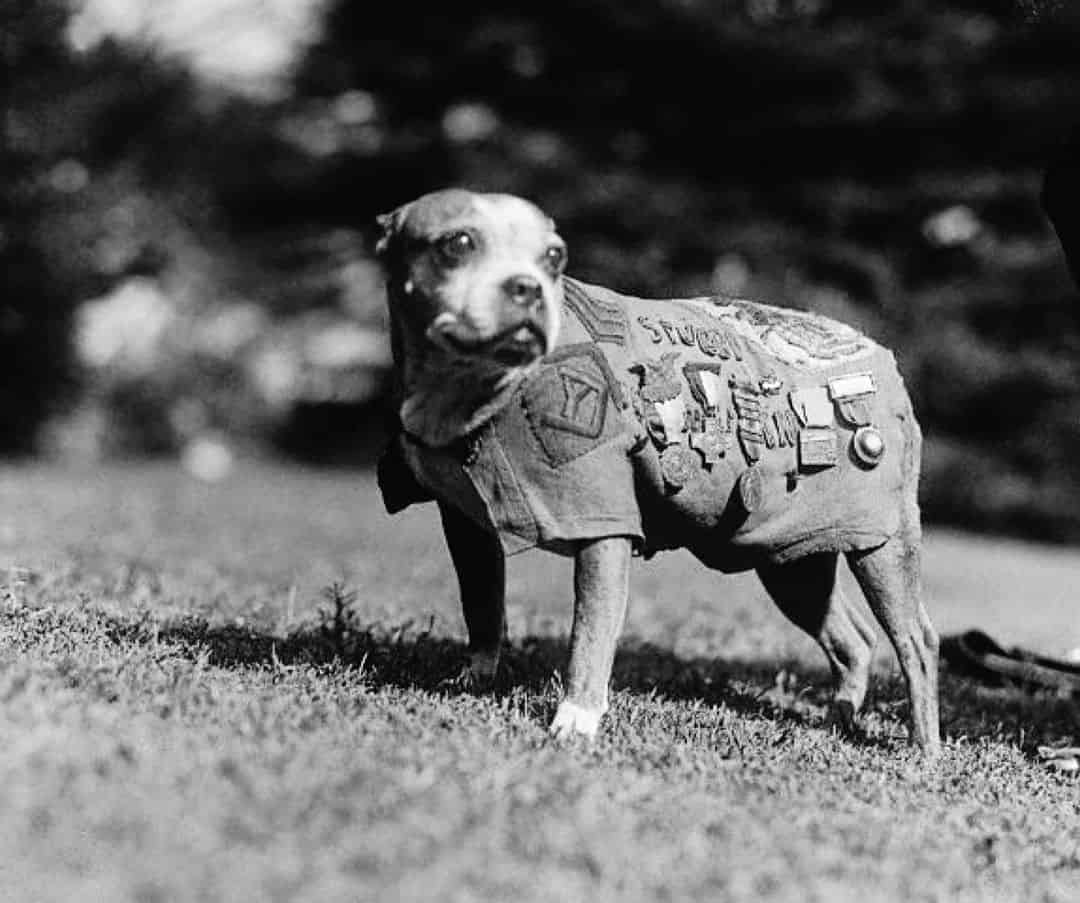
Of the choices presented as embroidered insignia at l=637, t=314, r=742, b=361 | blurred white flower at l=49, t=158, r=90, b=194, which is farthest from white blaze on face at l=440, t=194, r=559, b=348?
blurred white flower at l=49, t=158, r=90, b=194

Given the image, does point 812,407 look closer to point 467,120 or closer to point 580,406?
point 580,406

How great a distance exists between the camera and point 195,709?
14.2 ft

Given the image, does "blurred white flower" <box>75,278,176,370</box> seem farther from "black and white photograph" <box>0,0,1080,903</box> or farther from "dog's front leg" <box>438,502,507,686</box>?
"dog's front leg" <box>438,502,507,686</box>

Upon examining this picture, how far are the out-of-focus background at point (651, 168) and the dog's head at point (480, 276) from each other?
15168 millimetres

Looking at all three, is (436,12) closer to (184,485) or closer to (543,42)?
(543,42)

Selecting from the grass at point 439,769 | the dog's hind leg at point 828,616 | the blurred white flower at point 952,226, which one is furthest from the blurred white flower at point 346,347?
the dog's hind leg at point 828,616

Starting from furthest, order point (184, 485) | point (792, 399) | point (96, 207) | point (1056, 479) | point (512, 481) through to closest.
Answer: point (1056, 479)
point (96, 207)
point (184, 485)
point (792, 399)
point (512, 481)

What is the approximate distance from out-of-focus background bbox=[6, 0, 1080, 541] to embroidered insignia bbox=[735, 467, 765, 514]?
48.2 feet

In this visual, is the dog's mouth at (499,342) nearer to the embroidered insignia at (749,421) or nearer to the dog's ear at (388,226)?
the dog's ear at (388,226)

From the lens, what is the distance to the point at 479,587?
18.3 feet

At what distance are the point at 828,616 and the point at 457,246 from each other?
8.29 feet

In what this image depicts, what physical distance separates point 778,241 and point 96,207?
9.02m

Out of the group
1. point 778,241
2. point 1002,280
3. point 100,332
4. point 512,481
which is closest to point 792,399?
point 512,481

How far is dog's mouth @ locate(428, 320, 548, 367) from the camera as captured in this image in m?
4.40
